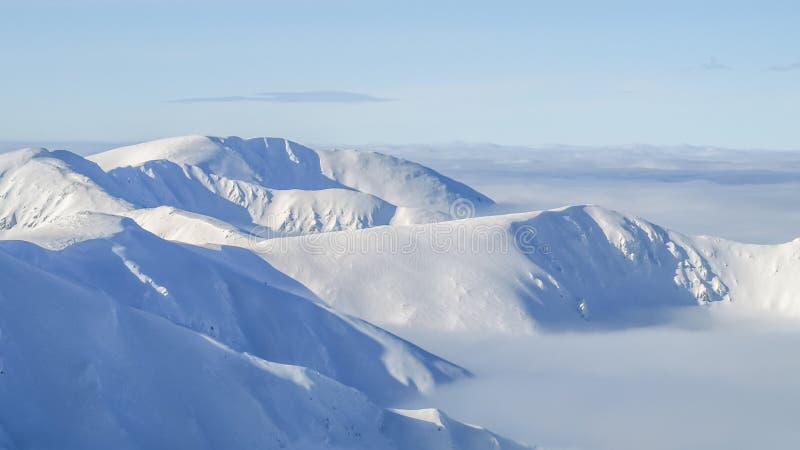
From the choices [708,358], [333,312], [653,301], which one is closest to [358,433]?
[333,312]

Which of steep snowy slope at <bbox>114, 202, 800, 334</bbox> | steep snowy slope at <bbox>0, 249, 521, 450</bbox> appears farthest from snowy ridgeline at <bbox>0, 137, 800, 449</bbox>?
steep snowy slope at <bbox>114, 202, 800, 334</bbox>

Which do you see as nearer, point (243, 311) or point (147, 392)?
point (147, 392)

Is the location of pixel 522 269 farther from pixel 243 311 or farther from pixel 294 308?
pixel 243 311

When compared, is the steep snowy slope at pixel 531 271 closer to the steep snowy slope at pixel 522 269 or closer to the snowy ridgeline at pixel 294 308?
the steep snowy slope at pixel 522 269

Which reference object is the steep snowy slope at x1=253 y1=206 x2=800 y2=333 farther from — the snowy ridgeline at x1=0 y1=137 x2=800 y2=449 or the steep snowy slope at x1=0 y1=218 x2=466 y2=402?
the steep snowy slope at x1=0 y1=218 x2=466 y2=402

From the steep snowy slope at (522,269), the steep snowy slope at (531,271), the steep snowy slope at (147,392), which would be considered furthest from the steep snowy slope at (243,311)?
the steep snowy slope at (147,392)

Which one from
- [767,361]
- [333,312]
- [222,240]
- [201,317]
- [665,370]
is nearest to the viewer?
[201,317]

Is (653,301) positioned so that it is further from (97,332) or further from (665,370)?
(97,332)

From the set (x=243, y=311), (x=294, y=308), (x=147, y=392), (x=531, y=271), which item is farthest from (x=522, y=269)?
(x=147, y=392)
